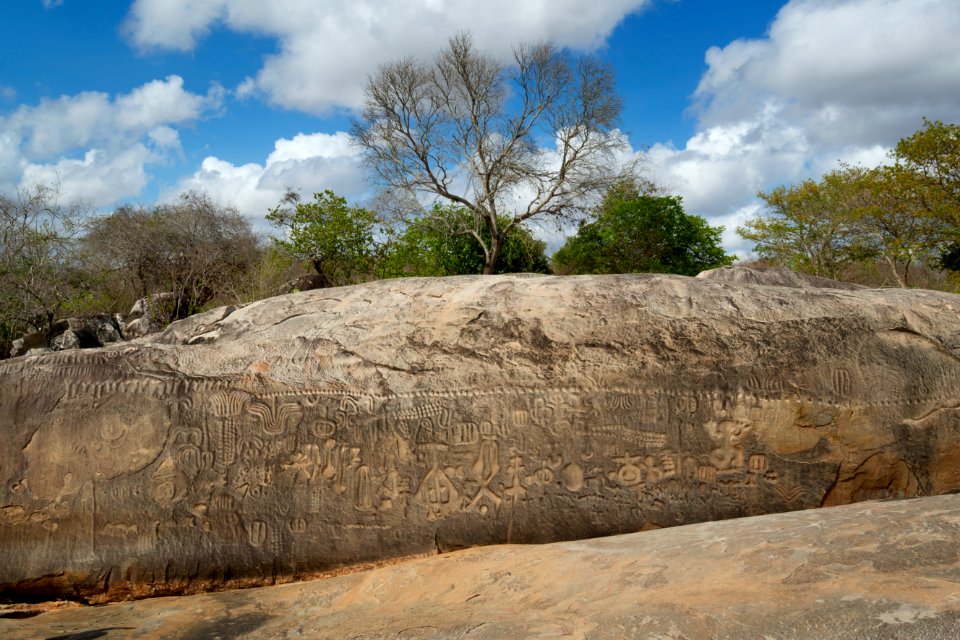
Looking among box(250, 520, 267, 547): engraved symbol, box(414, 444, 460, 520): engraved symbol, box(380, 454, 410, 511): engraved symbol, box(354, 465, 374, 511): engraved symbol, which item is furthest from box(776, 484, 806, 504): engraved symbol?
box(250, 520, 267, 547): engraved symbol

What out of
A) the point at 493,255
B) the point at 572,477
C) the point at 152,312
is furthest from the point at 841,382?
the point at 493,255

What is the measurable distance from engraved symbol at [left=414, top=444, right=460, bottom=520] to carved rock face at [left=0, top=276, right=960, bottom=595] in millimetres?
12

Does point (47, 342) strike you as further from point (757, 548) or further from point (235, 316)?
point (757, 548)

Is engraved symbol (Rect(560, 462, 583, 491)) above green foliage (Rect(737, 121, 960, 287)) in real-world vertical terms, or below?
below

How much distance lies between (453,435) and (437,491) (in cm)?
32

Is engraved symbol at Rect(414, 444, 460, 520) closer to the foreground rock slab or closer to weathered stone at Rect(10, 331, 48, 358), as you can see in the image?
the foreground rock slab

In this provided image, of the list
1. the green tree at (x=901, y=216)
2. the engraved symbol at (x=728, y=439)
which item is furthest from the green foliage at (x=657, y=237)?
the engraved symbol at (x=728, y=439)

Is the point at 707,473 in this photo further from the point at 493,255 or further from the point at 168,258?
the point at 168,258

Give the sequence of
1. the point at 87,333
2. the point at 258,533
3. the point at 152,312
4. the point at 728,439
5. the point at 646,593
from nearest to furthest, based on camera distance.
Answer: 1. the point at 646,593
2. the point at 258,533
3. the point at 728,439
4. the point at 87,333
5. the point at 152,312

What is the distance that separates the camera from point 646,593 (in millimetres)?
2738

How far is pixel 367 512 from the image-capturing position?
13.0ft

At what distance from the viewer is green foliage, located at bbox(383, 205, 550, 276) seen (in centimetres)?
1834

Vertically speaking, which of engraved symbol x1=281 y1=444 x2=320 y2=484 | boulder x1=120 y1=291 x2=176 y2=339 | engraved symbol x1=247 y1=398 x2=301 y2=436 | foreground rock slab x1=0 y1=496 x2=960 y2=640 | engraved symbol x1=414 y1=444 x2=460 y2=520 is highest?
boulder x1=120 y1=291 x2=176 y2=339

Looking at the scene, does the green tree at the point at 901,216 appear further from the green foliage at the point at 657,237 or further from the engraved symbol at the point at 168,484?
the engraved symbol at the point at 168,484
